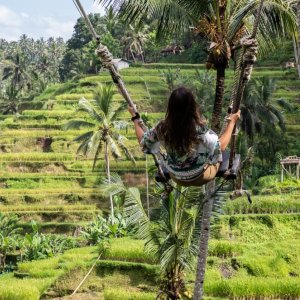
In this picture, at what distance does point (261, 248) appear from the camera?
13.9 metres

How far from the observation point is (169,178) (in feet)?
11.9

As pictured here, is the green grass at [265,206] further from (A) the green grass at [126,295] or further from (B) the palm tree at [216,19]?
(B) the palm tree at [216,19]

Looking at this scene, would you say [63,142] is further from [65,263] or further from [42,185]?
[65,263]

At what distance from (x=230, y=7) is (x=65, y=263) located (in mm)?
9109

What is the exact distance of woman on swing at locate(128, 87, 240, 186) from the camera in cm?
305

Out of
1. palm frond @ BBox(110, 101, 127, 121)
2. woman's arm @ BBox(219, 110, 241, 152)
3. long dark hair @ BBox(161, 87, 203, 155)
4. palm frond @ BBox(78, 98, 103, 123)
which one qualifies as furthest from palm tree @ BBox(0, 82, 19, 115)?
long dark hair @ BBox(161, 87, 203, 155)

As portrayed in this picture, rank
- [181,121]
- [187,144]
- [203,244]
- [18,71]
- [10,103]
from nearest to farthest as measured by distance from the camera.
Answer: [181,121], [187,144], [203,244], [10,103], [18,71]

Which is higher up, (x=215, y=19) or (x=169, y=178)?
(x=215, y=19)

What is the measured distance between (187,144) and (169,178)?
0.47m

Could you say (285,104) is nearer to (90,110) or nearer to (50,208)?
(50,208)

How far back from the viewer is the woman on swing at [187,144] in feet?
10.0

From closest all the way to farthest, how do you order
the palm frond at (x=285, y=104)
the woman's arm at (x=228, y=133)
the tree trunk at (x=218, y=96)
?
the woman's arm at (x=228, y=133) < the tree trunk at (x=218, y=96) < the palm frond at (x=285, y=104)

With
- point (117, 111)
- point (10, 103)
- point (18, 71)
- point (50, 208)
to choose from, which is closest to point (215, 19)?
point (117, 111)

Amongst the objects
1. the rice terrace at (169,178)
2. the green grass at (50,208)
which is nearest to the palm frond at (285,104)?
the rice terrace at (169,178)
